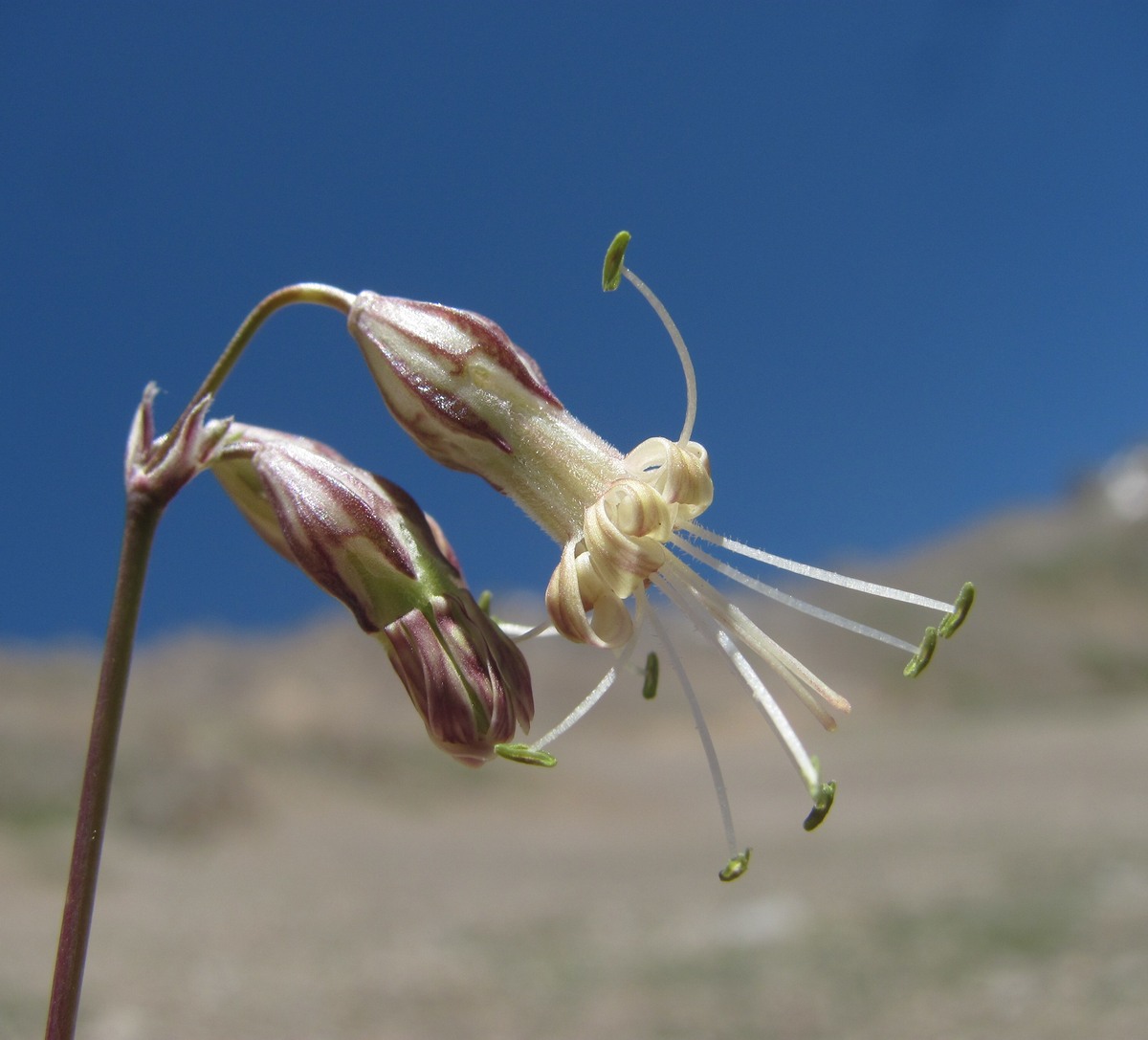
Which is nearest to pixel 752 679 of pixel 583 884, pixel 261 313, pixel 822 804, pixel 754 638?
pixel 754 638

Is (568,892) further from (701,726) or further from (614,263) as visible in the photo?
(614,263)

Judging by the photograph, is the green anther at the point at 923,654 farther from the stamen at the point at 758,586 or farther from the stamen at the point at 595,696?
the stamen at the point at 595,696

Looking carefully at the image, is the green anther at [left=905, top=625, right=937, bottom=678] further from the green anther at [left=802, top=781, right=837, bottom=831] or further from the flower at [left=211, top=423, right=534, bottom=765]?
the flower at [left=211, top=423, right=534, bottom=765]

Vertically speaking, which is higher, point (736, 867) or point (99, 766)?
point (99, 766)

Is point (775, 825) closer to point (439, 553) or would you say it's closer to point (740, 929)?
point (740, 929)

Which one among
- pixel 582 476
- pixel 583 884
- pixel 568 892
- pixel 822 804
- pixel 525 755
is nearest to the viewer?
pixel 822 804

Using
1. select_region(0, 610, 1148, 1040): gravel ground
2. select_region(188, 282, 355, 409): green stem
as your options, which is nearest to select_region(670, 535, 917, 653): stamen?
select_region(188, 282, 355, 409): green stem
